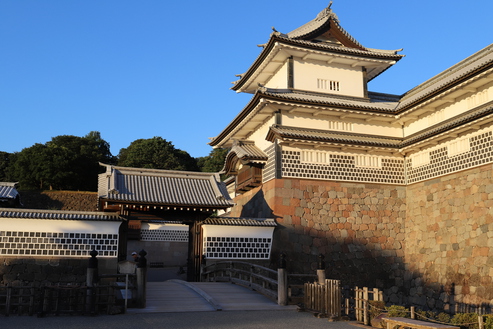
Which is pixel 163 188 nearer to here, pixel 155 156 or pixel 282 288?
pixel 282 288

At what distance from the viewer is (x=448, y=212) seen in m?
19.8

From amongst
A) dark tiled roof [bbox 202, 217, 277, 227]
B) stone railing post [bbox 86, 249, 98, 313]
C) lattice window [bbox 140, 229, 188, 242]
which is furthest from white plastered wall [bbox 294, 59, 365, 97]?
lattice window [bbox 140, 229, 188, 242]

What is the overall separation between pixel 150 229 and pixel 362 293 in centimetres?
2456

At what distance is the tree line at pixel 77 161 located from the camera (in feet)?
152

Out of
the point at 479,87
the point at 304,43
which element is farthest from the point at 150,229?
the point at 479,87

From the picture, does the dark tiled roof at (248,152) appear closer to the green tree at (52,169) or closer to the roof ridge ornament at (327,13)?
the roof ridge ornament at (327,13)

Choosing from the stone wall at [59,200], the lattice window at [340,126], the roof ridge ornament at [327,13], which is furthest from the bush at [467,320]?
the stone wall at [59,200]

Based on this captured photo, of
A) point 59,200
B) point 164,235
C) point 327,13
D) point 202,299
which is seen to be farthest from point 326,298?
point 59,200

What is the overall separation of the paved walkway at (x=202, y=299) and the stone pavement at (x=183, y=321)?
82cm

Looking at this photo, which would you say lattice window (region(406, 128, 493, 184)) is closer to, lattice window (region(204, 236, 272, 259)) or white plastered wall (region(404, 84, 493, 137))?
white plastered wall (region(404, 84, 493, 137))

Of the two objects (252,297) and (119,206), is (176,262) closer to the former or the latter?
(119,206)

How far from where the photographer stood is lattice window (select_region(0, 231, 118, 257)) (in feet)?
58.2

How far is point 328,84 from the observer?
2495 cm

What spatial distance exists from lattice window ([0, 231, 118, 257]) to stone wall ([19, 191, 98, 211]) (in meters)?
22.6
